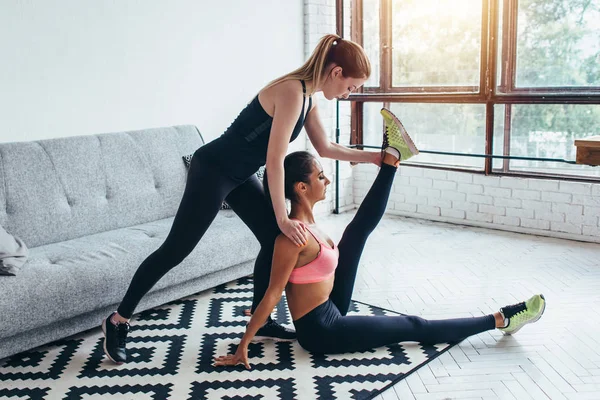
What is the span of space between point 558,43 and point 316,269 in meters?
2.62

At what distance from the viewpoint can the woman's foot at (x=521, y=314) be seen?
8.63 ft

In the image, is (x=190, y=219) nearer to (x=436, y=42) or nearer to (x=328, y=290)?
(x=328, y=290)

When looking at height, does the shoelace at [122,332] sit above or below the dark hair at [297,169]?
below

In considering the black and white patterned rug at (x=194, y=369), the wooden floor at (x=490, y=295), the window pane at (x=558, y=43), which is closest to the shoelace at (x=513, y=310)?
the wooden floor at (x=490, y=295)

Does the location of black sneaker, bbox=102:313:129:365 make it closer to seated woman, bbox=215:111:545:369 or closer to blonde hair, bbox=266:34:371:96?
seated woman, bbox=215:111:545:369

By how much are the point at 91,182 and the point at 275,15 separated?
2035mm

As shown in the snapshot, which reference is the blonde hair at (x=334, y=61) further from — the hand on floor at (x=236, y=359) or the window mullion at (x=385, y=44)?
the window mullion at (x=385, y=44)

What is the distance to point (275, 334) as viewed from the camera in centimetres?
270

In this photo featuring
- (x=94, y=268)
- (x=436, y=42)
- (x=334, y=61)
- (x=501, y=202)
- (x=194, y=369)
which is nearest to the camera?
(x=334, y=61)

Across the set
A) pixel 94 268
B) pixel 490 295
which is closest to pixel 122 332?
pixel 94 268

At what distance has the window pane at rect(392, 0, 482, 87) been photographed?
449 centimetres

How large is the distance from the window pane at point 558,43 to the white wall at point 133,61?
1.63 meters

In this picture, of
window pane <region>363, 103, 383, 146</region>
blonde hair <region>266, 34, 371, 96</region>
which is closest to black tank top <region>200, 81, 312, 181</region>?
blonde hair <region>266, 34, 371, 96</region>

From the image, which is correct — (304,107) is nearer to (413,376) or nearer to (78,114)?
(413,376)
